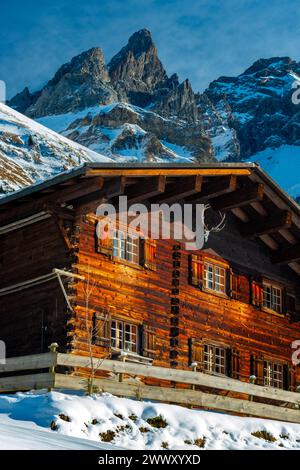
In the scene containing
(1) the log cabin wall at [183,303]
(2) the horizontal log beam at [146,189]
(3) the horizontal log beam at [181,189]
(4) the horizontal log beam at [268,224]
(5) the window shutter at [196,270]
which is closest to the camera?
(1) the log cabin wall at [183,303]

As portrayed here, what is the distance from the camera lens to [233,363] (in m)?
24.8

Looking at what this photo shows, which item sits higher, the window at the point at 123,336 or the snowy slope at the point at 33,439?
the window at the point at 123,336

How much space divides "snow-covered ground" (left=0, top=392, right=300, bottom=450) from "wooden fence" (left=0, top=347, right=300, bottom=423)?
45cm

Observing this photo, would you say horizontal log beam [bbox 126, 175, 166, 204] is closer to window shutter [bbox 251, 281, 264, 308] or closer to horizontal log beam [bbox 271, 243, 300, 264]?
window shutter [bbox 251, 281, 264, 308]

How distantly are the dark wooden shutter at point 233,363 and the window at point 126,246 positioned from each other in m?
4.30

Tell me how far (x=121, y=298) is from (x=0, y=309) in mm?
3410

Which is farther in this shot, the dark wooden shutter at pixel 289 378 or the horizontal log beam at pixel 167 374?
the dark wooden shutter at pixel 289 378

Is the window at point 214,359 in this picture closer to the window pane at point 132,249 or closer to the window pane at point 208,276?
the window pane at point 208,276

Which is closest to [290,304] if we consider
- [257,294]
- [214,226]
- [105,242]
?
[257,294]

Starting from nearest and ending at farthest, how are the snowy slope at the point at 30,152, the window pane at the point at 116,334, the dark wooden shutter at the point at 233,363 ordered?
the window pane at the point at 116,334 → the dark wooden shutter at the point at 233,363 → the snowy slope at the point at 30,152

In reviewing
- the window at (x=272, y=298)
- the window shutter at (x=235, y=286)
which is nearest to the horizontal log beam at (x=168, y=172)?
the window shutter at (x=235, y=286)

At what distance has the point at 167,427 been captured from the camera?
1650cm

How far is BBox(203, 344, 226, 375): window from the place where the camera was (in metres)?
24.1

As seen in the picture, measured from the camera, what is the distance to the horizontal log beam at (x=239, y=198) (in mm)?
24508
